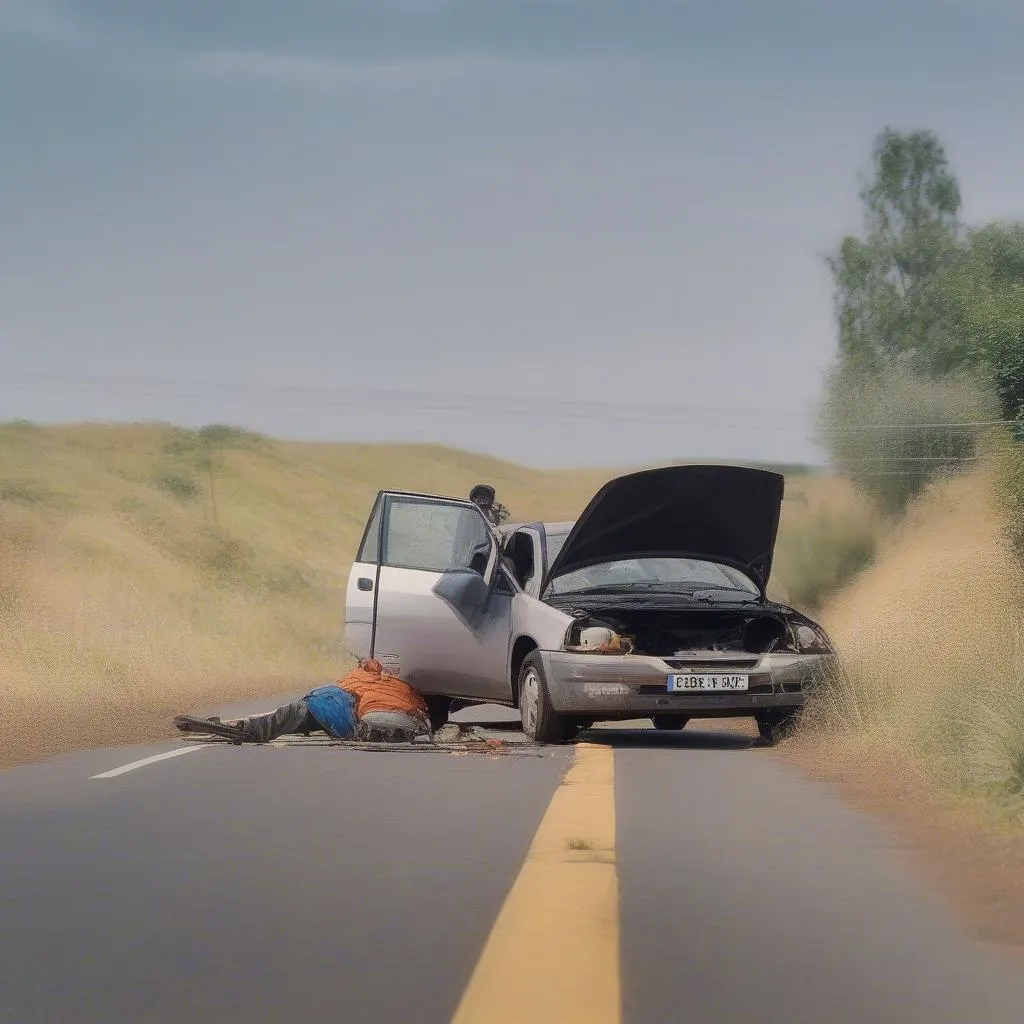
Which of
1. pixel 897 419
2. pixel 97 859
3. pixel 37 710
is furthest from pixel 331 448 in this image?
pixel 97 859

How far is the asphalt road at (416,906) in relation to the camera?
492cm

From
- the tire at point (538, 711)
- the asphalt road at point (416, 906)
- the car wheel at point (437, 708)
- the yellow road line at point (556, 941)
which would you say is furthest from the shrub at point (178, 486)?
the yellow road line at point (556, 941)

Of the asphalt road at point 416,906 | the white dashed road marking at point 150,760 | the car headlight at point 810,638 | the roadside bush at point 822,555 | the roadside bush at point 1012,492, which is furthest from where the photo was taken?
the roadside bush at point 822,555

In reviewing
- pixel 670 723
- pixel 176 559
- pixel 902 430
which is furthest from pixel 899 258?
pixel 670 723

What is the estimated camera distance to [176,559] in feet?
217

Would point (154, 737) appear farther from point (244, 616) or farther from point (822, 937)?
point (244, 616)

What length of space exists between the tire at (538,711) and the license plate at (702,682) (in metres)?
0.84

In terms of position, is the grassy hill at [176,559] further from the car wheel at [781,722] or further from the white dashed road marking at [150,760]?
the car wheel at [781,722]

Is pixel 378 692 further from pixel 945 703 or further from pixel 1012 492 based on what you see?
pixel 1012 492

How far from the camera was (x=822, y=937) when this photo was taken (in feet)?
18.8

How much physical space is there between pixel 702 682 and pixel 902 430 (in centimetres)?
5174

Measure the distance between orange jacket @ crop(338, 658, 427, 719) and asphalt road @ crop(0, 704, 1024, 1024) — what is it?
305 cm

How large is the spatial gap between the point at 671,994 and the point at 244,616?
159ft

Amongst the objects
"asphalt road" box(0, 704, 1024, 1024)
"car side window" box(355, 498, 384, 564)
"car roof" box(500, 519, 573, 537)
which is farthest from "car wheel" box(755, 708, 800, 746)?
"asphalt road" box(0, 704, 1024, 1024)
